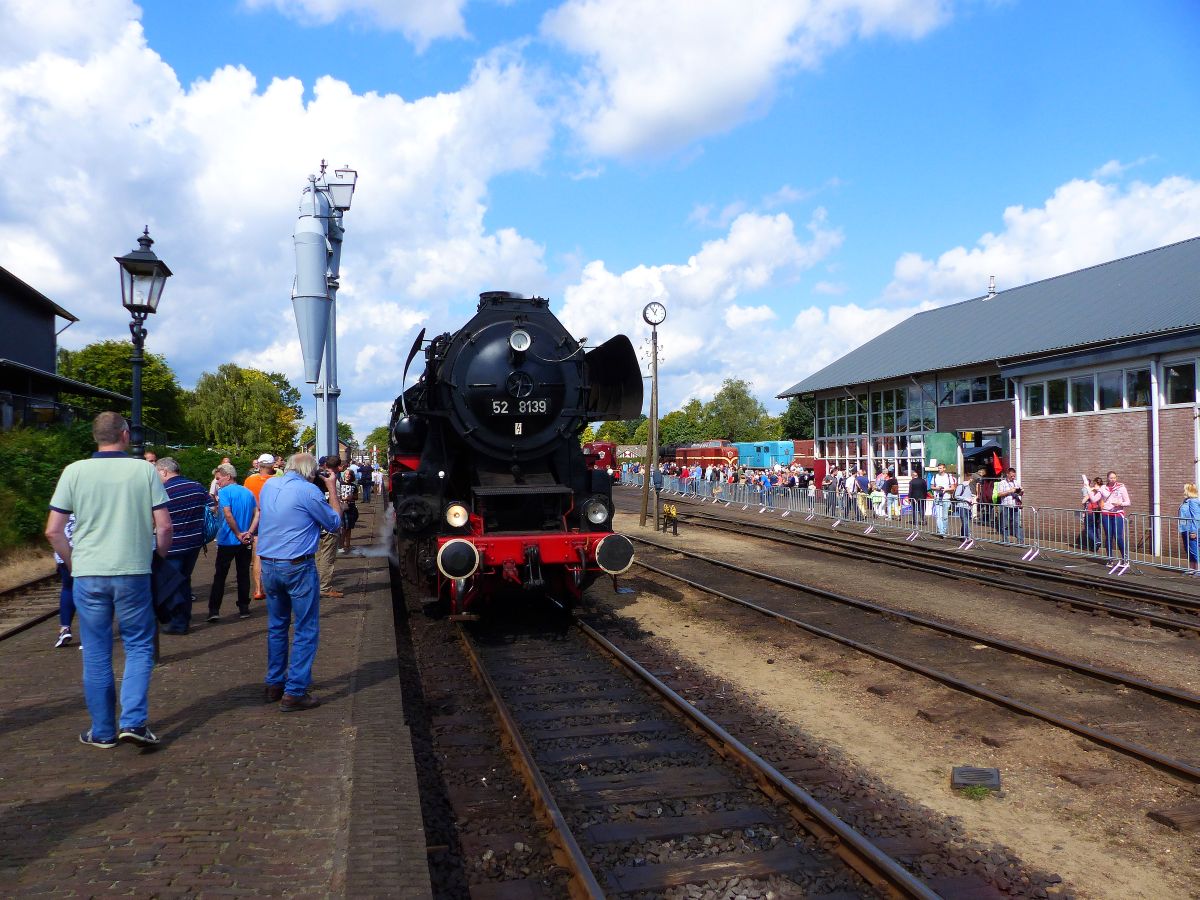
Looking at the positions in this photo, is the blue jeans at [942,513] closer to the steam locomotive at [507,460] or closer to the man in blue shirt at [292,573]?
the steam locomotive at [507,460]

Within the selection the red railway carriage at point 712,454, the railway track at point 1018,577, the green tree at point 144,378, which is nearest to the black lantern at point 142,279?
the railway track at point 1018,577

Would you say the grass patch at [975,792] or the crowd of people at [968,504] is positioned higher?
the crowd of people at [968,504]

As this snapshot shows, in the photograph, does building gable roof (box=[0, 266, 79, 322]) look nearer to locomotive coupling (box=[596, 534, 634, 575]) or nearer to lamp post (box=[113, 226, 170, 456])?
lamp post (box=[113, 226, 170, 456])

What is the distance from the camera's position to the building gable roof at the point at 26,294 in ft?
88.3

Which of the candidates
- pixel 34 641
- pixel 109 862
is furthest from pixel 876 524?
pixel 109 862

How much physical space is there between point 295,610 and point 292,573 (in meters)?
0.25

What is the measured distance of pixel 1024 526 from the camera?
629 inches

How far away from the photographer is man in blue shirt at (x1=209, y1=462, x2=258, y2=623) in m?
7.92

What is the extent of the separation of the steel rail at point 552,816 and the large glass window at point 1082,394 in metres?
15.5

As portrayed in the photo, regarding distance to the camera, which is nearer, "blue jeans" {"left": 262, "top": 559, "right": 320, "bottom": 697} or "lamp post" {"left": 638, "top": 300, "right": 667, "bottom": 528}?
"blue jeans" {"left": 262, "top": 559, "right": 320, "bottom": 697}

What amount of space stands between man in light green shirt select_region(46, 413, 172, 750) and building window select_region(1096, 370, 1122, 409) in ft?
56.9

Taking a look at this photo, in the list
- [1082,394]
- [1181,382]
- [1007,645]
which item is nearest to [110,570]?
[1007,645]

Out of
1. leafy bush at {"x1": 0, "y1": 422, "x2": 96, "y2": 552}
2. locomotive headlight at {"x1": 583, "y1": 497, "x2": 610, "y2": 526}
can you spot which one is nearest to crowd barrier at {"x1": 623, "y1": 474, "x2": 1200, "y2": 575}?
locomotive headlight at {"x1": 583, "y1": 497, "x2": 610, "y2": 526}

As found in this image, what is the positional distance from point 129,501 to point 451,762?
2433mm
